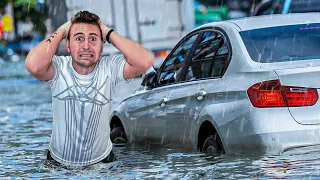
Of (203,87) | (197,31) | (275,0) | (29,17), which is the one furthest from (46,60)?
(29,17)

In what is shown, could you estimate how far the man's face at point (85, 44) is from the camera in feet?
25.7

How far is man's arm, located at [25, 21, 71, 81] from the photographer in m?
7.82

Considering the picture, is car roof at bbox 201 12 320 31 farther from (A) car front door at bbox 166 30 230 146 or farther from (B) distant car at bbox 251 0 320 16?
(B) distant car at bbox 251 0 320 16

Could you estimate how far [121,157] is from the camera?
10406 mm

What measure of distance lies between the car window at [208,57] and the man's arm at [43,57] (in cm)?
192

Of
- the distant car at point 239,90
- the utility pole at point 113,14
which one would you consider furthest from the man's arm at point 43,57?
the utility pole at point 113,14

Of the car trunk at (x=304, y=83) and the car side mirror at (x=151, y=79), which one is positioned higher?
the car side mirror at (x=151, y=79)

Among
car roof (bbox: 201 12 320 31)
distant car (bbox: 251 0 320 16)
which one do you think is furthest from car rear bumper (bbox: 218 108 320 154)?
distant car (bbox: 251 0 320 16)

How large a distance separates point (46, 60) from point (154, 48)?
19.4 metres

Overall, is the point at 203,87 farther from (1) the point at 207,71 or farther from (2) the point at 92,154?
(2) the point at 92,154

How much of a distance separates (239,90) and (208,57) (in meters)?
1.09

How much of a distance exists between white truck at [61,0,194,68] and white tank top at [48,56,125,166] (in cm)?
1938

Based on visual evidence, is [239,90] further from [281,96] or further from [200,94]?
[200,94]

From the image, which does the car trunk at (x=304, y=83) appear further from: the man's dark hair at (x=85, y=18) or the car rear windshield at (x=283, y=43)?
the man's dark hair at (x=85, y=18)
